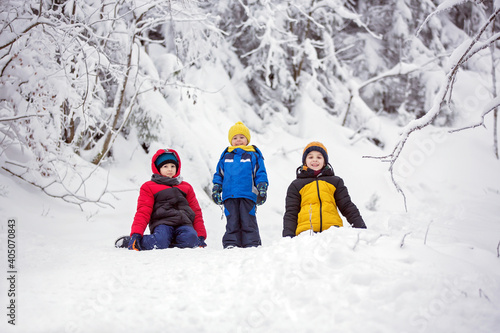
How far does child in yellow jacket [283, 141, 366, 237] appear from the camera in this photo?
329 cm

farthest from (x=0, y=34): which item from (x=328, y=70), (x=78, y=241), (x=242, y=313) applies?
(x=328, y=70)

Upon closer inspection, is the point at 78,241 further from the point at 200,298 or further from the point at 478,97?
the point at 478,97

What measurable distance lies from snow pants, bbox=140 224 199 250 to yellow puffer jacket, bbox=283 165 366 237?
1.08 meters

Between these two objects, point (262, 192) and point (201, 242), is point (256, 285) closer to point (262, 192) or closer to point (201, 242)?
point (201, 242)

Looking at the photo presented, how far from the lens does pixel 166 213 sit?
12.4 feet

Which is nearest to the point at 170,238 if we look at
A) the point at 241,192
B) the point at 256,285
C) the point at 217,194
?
the point at 217,194

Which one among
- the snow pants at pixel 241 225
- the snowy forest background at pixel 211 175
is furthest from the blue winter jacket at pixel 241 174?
the snowy forest background at pixel 211 175

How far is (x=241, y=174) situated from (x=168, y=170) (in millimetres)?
934

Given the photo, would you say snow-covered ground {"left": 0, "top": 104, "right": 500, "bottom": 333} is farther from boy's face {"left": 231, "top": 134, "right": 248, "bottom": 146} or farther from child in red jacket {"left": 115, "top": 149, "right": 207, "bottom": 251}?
boy's face {"left": 231, "top": 134, "right": 248, "bottom": 146}

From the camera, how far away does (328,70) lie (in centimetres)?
1077

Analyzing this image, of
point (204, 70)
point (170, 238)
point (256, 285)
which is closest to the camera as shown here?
point (256, 285)

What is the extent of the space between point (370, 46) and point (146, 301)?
12.9 metres

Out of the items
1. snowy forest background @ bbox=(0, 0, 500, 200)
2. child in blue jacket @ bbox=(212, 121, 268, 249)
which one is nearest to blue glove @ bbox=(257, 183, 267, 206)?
child in blue jacket @ bbox=(212, 121, 268, 249)

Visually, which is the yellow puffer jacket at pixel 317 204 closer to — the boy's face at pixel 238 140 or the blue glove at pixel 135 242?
the boy's face at pixel 238 140
